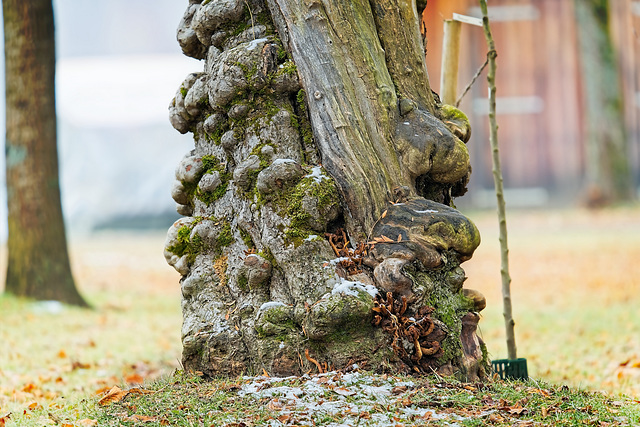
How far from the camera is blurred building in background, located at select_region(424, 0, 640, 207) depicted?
54.5ft

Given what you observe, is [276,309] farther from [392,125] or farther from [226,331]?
[392,125]

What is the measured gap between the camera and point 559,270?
9859 mm

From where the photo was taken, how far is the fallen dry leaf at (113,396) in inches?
124

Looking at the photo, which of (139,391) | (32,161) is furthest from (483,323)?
(32,161)

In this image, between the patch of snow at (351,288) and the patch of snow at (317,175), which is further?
the patch of snow at (317,175)

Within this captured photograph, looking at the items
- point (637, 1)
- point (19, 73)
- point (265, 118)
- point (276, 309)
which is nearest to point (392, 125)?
point (265, 118)

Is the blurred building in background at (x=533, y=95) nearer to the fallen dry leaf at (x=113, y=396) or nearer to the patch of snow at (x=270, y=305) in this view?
the patch of snow at (x=270, y=305)

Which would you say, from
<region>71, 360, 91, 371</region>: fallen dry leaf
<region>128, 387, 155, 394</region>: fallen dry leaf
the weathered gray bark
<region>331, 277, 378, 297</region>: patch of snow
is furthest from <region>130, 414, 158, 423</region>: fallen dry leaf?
<region>71, 360, 91, 371</region>: fallen dry leaf

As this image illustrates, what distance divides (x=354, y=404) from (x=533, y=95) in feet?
51.0

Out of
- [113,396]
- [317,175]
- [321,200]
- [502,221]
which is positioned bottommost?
[113,396]

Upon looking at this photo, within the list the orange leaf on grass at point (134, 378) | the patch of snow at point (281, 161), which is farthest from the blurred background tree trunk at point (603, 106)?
the patch of snow at point (281, 161)

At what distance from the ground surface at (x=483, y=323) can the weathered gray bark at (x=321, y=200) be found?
1.06 metres

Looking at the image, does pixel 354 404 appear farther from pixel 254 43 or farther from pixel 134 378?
pixel 134 378

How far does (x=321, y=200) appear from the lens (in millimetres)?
3270
